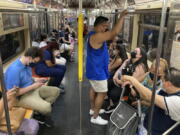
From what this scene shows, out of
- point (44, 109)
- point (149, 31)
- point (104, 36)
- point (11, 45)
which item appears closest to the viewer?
point (104, 36)

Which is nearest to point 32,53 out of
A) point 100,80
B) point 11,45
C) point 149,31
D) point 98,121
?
point 100,80

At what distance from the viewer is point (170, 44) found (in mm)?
2379

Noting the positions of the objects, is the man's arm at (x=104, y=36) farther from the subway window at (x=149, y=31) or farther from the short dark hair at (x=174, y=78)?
the subway window at (x=149, y=31)

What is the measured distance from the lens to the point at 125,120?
1.88 m

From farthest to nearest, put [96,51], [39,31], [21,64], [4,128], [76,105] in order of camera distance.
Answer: [39,31] < [76,105] < [96,51] < [21,64] < [4,128]

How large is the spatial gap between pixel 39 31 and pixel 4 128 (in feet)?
12.5

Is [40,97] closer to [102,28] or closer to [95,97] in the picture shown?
[95,97]

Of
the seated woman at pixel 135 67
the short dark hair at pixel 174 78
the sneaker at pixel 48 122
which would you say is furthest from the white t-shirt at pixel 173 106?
the sneaker at pixel 48 122

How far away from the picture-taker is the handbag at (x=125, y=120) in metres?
1.81

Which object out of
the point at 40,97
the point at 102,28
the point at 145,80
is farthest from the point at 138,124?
the point at 40,97

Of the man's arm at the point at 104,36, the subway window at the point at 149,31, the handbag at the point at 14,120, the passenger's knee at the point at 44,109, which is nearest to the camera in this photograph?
the handbag at the point at 14,120

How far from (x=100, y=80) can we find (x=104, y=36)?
65 cm

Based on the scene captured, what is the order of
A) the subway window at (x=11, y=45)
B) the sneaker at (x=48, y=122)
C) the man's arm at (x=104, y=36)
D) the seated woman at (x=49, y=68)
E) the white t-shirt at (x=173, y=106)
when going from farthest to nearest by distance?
the seated woman at (x=49, y=68) → the subway window at (x=11, y=45) → the sneaker at (x=48, y=122) → the man's arm at (x=104, y=36) → the white t-shirt at (x=173, y=106)

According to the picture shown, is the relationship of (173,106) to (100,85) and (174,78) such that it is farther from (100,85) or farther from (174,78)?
(100,85)
